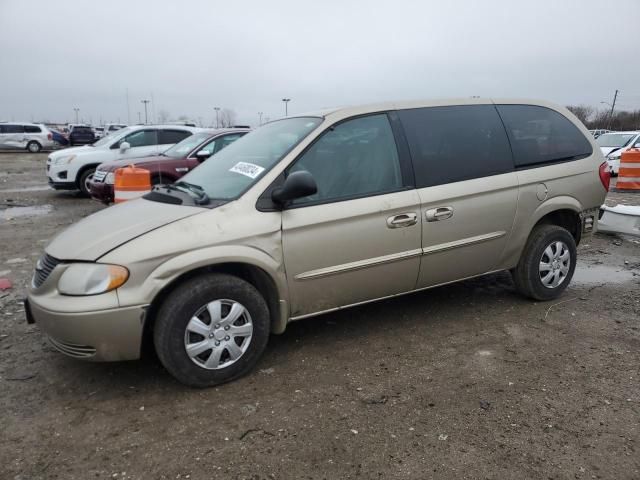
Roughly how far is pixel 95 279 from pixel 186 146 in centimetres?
682

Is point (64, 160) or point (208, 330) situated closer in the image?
point (208, 330)

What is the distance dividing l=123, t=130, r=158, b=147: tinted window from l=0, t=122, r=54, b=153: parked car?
69.6ft

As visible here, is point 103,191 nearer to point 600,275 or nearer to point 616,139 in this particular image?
point 600,275

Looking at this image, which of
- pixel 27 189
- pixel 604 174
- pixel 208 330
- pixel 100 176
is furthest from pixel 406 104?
pixel 27 189

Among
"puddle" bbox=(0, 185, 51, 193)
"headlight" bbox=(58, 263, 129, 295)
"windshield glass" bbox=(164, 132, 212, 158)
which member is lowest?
"headlight" bbox=(58, 263, 129, 295)

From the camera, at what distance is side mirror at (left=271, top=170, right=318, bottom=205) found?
3.09m

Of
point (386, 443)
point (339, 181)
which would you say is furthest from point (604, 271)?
point (386, 443)

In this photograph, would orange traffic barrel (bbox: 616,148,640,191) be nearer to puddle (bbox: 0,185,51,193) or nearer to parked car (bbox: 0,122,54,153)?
puddle (bbox: 0,185,51,193)

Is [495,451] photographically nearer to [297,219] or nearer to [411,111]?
[297,219]

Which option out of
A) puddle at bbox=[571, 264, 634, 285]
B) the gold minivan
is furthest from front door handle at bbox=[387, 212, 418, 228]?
puddle at bbox=[571, 264, 634, 285]

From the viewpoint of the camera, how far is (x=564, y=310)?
435 centimetres

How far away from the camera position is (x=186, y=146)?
9.27m

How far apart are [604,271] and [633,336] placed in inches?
75.0

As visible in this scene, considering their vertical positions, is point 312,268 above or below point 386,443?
above
